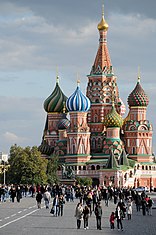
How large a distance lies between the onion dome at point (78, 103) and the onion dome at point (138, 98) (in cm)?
652

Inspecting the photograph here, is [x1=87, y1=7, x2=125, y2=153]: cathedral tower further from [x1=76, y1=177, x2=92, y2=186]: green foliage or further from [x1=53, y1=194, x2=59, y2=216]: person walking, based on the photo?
[x1=53, y1=194, x2=59, y2=216]: person walking

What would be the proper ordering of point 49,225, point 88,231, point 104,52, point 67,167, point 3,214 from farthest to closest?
1. point 104,52
2. point 67,167
3. point 3,214
4. point 49,225
5. point 88,231

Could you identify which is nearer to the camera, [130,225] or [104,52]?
Result: [130,225]

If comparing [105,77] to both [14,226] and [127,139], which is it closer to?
[127,139]

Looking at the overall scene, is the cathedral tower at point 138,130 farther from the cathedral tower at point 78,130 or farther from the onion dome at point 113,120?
the cathedral tower at point 78,130

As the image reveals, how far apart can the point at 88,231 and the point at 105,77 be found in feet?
279

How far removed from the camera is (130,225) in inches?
1304

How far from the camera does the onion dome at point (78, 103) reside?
109 metres

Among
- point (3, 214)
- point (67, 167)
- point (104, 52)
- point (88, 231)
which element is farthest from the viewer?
point (104, 52)

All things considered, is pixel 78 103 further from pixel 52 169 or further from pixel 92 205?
pixel 92 205

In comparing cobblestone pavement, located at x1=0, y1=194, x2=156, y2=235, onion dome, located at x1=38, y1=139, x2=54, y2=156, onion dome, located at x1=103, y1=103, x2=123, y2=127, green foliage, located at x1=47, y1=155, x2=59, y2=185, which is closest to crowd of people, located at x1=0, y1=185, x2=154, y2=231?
cobblestone pavement, located at x1=0, y1=194, x2=156, y2=235

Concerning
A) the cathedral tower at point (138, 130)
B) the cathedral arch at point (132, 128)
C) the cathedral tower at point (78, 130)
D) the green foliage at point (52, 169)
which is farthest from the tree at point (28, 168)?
the cathedral arch at point (132, 128)

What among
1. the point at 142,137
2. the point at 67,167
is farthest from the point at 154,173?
the point at 67,167

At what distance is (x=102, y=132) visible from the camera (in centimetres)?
11325
